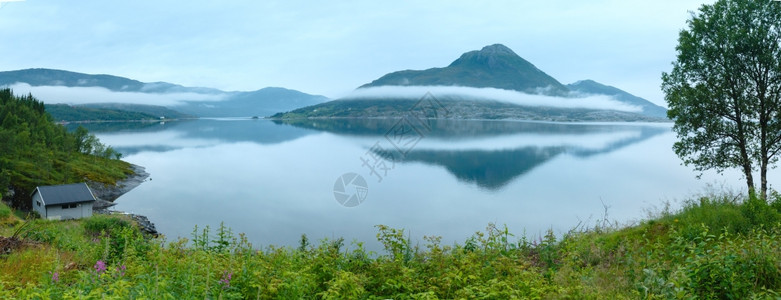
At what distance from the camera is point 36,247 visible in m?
8.84

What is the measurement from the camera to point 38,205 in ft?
157

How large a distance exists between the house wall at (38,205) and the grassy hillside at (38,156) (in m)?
8.06

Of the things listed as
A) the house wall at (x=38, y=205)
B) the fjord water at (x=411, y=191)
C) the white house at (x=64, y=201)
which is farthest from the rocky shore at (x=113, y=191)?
the house wall at (x=38, y=205)

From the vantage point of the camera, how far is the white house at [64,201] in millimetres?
45219

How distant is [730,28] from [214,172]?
3516 inches

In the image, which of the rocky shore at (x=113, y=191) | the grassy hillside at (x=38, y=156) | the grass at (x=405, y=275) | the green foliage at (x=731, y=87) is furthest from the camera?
the grassy hillside at (x=38, y=156)

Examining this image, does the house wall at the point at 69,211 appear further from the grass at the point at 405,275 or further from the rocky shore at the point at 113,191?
the grass at the point at 405,275

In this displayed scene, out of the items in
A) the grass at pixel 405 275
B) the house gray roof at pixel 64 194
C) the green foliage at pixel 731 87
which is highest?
the green foliage at pixel 731 87

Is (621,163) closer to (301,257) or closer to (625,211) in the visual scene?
(625,211)

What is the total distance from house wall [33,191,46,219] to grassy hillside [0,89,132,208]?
26.4 feet

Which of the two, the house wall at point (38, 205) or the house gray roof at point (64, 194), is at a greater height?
the house gray roof at point (64, 194)

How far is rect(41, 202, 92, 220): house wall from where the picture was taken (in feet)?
148

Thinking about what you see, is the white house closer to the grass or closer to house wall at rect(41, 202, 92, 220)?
house wall at rect(41, 202, 92, 220)

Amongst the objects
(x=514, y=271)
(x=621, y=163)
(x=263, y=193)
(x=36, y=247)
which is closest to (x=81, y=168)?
(x=263, y=193)
